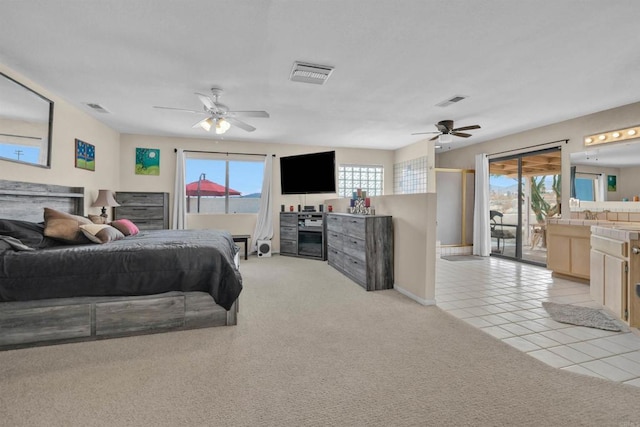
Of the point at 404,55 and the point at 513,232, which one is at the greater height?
the point at 404,55

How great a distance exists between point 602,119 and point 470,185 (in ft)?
9.28

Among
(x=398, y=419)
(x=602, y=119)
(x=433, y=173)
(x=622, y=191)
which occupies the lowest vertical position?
(x=398, y=419)

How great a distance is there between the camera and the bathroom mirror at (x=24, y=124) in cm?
307

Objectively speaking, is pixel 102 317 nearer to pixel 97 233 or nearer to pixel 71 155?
pixel 97 233

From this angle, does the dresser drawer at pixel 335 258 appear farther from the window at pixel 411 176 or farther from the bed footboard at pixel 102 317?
the window at pixel 411 176

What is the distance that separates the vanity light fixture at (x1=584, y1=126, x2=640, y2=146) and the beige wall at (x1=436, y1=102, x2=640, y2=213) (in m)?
0.06

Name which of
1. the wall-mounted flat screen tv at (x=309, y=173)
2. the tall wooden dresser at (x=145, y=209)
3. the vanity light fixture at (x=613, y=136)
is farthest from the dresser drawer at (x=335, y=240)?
the vanity light fixture at (x=613, y=136)

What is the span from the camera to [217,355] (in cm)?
224

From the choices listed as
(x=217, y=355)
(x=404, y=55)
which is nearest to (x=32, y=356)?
(x=217, y=355)

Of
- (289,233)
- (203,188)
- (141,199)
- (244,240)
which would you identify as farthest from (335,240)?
(141,199)

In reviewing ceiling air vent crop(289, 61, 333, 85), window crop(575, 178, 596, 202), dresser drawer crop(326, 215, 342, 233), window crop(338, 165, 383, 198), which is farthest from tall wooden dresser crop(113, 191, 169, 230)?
window crop(575, 178, 596, 202)

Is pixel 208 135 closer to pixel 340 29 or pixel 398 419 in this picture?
pixel 340 29

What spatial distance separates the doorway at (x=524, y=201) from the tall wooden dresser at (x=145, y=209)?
685 centimetres

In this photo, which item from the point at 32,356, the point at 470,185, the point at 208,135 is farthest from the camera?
the point at 470,185
